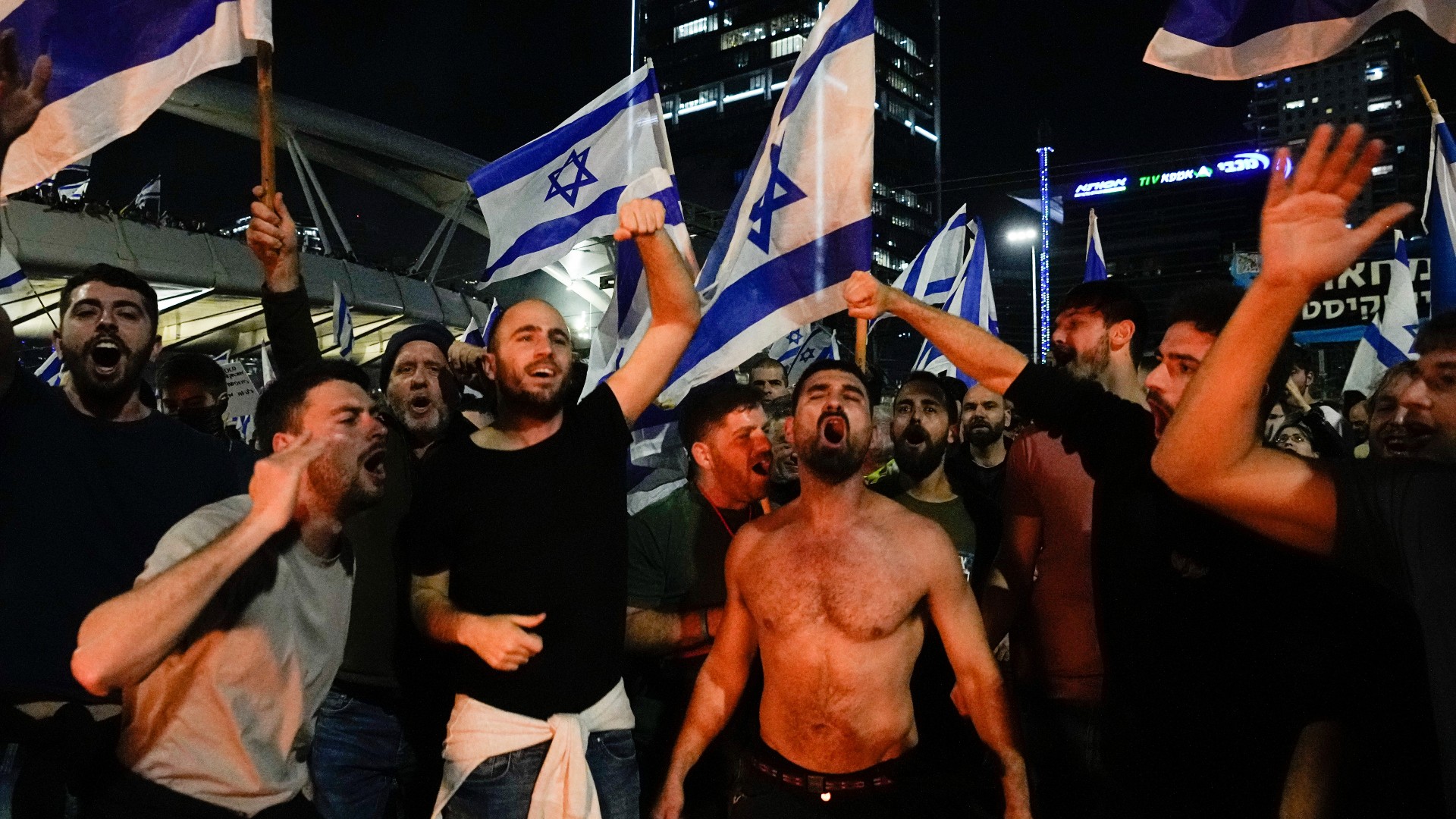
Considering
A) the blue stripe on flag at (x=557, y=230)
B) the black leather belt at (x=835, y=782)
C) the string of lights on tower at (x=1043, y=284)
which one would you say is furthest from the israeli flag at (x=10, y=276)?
the string of lights on tower at (x=1043, y=284)

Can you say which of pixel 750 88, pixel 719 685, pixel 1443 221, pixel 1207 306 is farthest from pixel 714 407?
pixel 750 88

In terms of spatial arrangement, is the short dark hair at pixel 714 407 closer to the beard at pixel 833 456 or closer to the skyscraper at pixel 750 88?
the beard at pixel 833 456

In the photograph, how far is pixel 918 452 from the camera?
5262 millimetres

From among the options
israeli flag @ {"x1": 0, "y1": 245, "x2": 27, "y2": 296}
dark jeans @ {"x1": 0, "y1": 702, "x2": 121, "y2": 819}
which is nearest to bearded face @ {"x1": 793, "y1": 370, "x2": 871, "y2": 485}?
dark jeans @ {"x1": 0, "y1": 702, "x2": 121, "y2": 819}

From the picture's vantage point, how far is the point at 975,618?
135 inches

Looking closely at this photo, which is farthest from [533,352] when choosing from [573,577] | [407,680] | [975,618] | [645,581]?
[975,618]

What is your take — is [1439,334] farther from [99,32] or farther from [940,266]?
[940,266]

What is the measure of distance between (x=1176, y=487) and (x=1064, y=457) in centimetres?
152

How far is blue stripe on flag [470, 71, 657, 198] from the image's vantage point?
593cm

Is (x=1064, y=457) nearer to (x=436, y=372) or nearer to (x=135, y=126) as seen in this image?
(x=436, y=372)

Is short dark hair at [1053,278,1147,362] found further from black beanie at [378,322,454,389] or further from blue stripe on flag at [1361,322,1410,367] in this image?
blue stripe on flag at [1361,322,1410,367]

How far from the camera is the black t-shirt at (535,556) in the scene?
3.29 meters

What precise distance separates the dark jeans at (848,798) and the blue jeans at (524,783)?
0.43 m

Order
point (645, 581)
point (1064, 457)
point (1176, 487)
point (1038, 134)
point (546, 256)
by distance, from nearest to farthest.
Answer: point (1176, 487) → point (1064, 457) → point (645, 581) → point (546, 256) → point (1038, 134)
